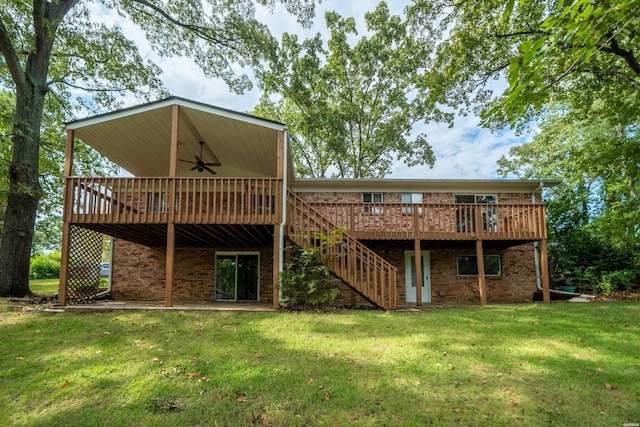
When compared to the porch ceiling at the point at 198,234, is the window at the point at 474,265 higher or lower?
lower

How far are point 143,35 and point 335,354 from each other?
16.4 meters

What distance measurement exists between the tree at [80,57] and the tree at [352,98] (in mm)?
5764

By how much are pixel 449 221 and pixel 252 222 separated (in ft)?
21.1

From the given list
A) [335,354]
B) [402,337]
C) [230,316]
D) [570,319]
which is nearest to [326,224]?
[230,316]

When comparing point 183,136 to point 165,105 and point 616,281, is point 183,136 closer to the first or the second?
point 165,105

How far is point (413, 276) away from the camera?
40.8 feet

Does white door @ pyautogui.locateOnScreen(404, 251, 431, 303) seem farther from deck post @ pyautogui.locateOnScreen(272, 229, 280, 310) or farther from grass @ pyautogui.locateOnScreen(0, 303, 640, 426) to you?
deck post @ pyautogui.locateOnScreen(272, 229, 280, 310)

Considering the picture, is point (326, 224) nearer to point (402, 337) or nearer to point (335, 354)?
point (402, 337)

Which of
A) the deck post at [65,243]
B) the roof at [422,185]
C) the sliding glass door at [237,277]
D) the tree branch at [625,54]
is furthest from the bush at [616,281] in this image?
the deck post at [65,243]

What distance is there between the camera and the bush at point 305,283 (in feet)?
26.4

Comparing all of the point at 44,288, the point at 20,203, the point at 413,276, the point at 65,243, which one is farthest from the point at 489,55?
the point at 44,288

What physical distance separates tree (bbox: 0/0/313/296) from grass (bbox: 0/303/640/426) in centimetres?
451

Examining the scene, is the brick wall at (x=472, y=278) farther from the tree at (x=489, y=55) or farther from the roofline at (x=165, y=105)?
the roofline at (x=165, y=105)

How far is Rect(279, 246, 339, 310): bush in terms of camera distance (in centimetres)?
805
